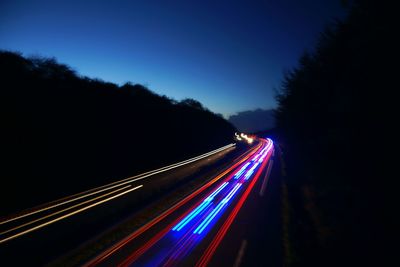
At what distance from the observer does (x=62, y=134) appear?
23.1 meters

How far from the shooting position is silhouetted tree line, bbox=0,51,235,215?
1805cm

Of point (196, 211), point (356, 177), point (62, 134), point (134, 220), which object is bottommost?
point (196, 211)

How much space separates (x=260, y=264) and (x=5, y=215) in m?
14.8

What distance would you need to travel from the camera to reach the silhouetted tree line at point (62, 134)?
1805cm

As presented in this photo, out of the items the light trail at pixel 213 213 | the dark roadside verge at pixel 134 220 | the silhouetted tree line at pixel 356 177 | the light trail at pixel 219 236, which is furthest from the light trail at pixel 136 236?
the silhouetted tree line at pixel 356 177

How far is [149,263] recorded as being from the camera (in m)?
9.36

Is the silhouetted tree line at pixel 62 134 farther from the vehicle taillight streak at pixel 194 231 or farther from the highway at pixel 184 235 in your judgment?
the vehicle taillight streak at pixel 194 231

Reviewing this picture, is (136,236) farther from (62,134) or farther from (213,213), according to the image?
(62,134)

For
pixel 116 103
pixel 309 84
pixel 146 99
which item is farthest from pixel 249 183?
pixel 146 99

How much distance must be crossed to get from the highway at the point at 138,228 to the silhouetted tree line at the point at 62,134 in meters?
Result: 2.64

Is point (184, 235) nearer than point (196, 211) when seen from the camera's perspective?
Yes

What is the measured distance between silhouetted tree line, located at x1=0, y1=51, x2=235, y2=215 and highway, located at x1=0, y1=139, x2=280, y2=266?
264 cm

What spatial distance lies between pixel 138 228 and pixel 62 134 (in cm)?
1517

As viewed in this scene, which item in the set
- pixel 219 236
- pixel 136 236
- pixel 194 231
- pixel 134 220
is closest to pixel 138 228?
pixel 136 236
